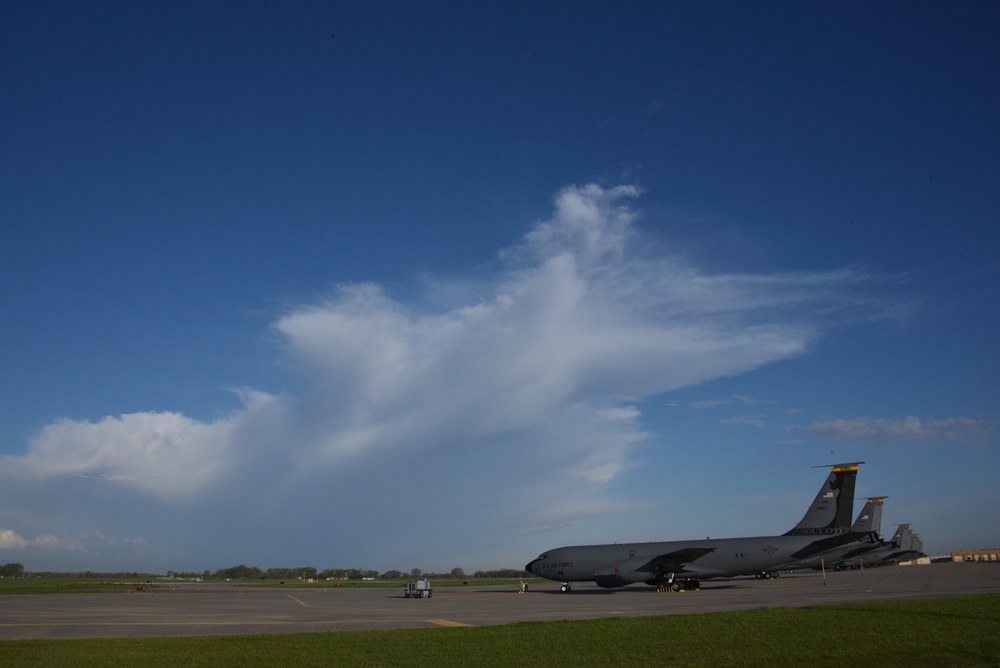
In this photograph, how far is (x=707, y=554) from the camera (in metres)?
49.1

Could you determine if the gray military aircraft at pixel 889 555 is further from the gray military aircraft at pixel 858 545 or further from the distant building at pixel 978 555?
the distant building at pixel 978 555

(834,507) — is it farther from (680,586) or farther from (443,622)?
(443,622)

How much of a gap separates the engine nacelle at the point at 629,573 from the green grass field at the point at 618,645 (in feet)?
85.1

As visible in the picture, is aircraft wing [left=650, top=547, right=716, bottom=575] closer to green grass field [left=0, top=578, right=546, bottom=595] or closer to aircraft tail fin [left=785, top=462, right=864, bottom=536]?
aircraft tail fin [left=785, top=462, right=864, bottom=536]

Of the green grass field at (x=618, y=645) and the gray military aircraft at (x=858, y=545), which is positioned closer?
the green grass field at (x=618, y=645)

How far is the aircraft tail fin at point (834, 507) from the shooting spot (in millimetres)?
53906

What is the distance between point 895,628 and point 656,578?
1225 inches

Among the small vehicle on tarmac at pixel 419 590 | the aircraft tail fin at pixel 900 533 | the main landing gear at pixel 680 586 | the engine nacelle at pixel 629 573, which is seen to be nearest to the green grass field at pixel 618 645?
the engine nacelle at pixel 629 573

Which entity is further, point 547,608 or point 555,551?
point 555,551

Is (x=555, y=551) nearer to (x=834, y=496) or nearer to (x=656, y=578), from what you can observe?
(x=656, y=578)

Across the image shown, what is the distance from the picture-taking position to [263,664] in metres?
14.5

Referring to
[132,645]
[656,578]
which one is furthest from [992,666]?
[656,578]

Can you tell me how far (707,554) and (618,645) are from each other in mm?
35826

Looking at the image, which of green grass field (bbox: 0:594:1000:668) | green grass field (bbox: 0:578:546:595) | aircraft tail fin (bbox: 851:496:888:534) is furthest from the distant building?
green grass field (bbox: 0:594:1000:668)
